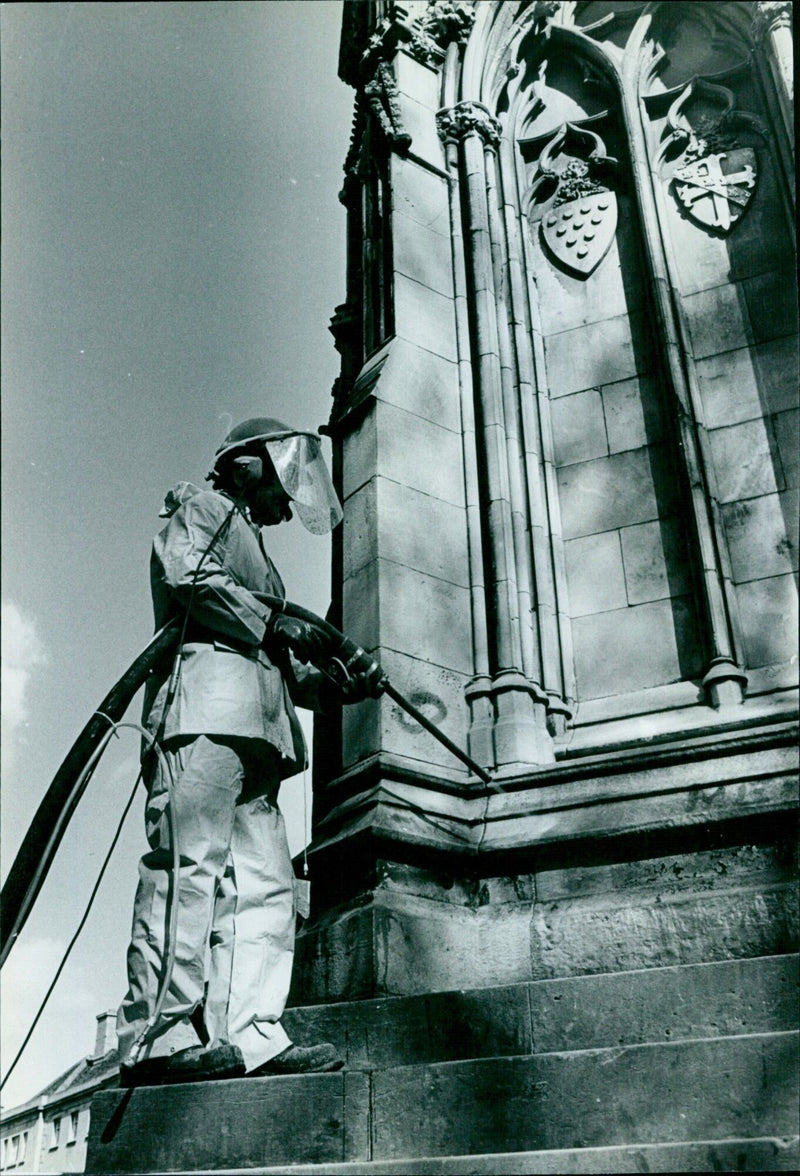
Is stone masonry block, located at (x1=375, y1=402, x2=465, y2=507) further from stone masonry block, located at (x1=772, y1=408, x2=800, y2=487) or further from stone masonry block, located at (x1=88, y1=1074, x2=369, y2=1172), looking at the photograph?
stone masonry block, located at (x1=88, y1=1074, x2=369, y2=1172)

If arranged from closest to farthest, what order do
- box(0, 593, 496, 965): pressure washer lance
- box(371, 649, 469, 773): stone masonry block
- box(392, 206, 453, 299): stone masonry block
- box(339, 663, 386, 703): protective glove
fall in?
box(0, 593, 496, 965): pressure washer lance → box(339, 663, 386, 703): protective glove → box(371, 649, 469, 773): stone masonry block → box(392, 206, 453, 299): stone masonry block

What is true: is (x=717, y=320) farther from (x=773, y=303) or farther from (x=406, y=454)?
(x=406, y=454)

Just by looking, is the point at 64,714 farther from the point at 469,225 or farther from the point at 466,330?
the point at 469,225

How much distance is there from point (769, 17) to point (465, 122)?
222 cm

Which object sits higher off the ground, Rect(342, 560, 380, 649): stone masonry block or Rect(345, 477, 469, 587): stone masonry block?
Rect(345, 477, 469, 587): stone masonry block

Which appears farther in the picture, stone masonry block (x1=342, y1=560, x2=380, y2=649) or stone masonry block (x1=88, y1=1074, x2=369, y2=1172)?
stone masonry block (x1=342, y1=560, x2=380, y2=649)

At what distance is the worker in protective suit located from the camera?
4309 millimetres

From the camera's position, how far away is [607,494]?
292 inches

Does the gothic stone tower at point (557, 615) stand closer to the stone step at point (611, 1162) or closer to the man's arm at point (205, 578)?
the stone step at point (611, 1162)

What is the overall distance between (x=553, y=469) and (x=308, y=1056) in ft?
14.4

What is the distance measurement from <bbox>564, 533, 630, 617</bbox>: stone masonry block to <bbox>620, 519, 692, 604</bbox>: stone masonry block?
0.05m

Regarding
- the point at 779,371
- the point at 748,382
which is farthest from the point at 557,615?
the point at 779,371

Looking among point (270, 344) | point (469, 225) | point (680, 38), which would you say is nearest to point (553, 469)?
point (469, 225)

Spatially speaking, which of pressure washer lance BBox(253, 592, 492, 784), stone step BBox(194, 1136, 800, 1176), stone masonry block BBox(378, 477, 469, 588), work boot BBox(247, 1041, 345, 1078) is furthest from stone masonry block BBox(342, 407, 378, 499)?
stone step BBox(194, 1136, 800, 1176)
